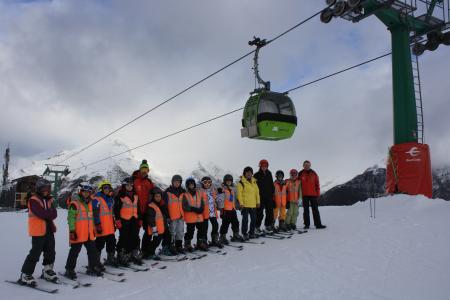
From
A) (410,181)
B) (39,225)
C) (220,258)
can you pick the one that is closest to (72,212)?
(39,225)

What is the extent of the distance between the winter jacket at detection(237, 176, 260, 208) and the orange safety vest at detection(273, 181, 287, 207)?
3.30 ft

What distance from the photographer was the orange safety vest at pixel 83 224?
7.66 metres

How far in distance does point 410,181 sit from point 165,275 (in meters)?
11.6

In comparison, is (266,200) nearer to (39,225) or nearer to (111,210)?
(111,210)

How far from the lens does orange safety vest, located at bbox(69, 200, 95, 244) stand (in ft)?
25.1

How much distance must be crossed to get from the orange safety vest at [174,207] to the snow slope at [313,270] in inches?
46.1

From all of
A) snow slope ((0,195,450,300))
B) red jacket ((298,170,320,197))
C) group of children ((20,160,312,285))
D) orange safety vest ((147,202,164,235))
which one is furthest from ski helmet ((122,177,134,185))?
red jacket ((298,170,320,197))

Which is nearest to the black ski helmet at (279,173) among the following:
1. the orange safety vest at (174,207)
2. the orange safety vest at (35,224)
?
the orange safety vest at (174,207)

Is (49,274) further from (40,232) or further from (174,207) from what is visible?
(174,207)

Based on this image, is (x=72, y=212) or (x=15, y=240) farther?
(x=15, y=240)

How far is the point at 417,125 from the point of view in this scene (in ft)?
54.1

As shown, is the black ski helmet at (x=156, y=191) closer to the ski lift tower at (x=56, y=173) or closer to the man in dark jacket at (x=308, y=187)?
the man in dark jacket at (x=308, y=187)

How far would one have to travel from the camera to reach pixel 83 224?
770 cm

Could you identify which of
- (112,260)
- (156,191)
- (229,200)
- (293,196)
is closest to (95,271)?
(112,260)
